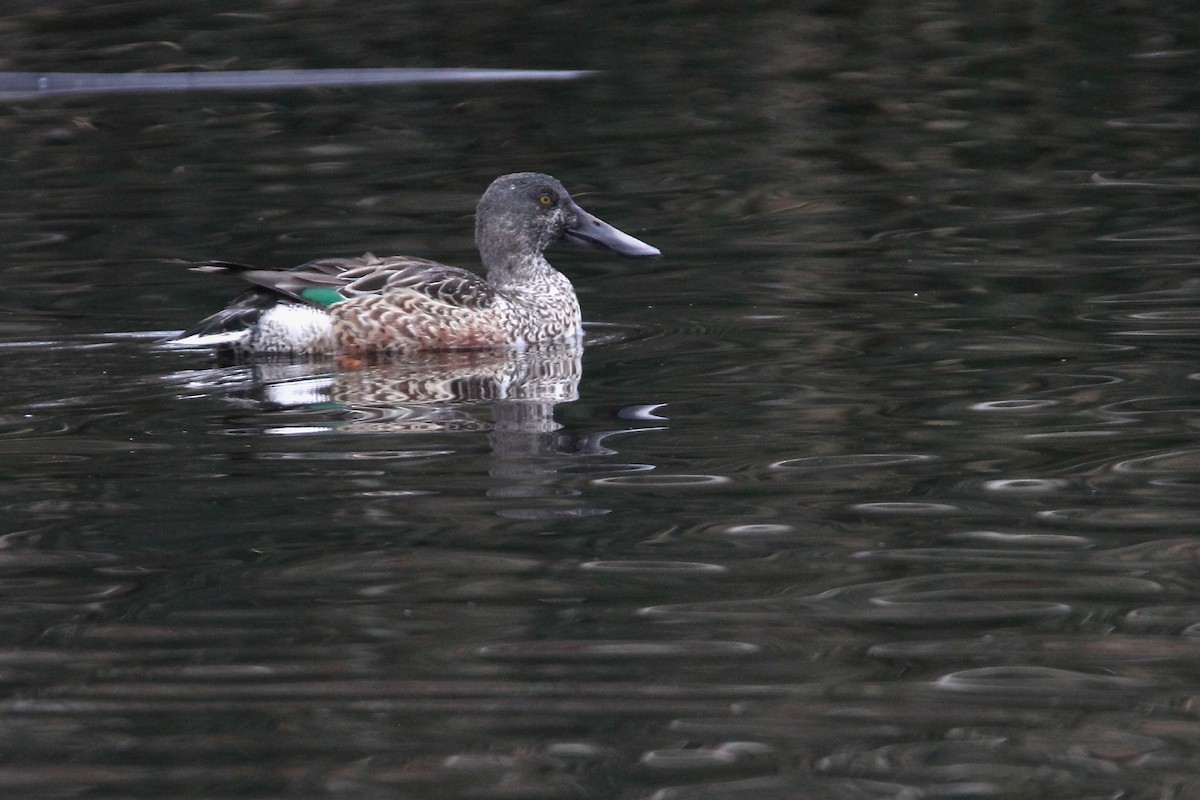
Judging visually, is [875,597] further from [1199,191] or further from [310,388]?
[1199,191]

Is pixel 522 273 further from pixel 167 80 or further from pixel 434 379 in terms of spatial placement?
pixel 167 80

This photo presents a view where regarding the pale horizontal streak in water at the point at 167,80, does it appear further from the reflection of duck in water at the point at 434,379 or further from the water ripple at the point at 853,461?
the water ripple at the point at 853,461

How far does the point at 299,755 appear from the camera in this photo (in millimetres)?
3965

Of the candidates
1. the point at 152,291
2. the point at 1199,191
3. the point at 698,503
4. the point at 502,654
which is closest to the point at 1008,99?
the point at 1199,191

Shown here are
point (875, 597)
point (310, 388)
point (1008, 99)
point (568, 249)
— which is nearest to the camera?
point (875, 597)

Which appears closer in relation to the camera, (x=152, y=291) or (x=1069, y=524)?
(x=1069, y=524)

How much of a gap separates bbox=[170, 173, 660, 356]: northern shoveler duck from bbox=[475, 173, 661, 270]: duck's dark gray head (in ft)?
1.31

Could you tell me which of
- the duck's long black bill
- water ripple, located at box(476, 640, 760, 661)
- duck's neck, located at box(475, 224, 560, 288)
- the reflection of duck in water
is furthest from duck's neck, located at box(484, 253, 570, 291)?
→ water ripple, located at box(476, 640, 760, 661)

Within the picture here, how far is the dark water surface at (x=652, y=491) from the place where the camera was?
13.2 feet

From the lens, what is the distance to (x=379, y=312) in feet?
28.6

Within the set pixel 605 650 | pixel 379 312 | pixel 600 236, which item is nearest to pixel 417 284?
pixel 379 312

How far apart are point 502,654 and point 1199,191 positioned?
770 centimetres

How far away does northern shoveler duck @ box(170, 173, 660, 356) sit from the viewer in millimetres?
8664

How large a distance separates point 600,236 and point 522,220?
0.38m
